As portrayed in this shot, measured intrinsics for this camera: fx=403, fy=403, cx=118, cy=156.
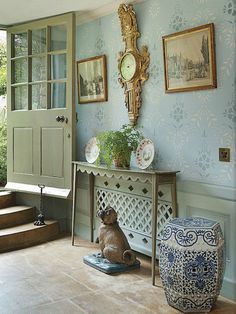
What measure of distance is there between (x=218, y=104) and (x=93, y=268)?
1.74m

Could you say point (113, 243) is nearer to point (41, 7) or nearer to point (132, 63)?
point (132, 63)

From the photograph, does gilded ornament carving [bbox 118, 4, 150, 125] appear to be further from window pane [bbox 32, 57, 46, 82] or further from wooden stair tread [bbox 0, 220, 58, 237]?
wooden stair tread [bbox 0, 220, 58, 237]

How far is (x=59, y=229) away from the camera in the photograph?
15.2 ft

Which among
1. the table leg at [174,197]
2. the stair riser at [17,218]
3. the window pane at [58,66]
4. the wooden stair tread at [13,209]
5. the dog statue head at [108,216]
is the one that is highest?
the window pane at [58,66]

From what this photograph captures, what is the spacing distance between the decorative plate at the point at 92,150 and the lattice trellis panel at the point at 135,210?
39 centimetres

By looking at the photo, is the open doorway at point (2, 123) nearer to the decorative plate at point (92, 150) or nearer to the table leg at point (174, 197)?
the decorative plate at point (92, 150)

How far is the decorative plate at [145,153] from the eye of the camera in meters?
3.41

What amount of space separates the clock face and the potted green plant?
1.68 ft

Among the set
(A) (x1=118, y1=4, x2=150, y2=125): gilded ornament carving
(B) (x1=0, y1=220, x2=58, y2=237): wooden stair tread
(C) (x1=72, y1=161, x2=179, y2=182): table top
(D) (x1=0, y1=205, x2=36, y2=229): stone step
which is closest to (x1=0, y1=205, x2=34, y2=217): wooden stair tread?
(D) (x1=0, y1=205, x2=36, y2=229): stone step

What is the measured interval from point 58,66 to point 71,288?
241 centimetres

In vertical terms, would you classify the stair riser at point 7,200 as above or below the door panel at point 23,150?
below

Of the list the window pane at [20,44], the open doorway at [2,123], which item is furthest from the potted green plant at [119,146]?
the open doorway at [2,123]

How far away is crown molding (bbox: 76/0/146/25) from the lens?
384 cm

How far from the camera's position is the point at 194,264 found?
2.57 m
